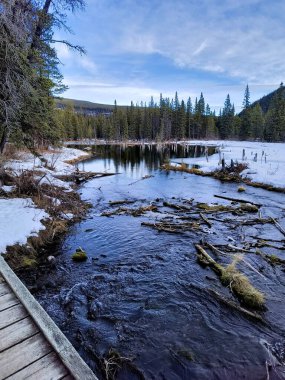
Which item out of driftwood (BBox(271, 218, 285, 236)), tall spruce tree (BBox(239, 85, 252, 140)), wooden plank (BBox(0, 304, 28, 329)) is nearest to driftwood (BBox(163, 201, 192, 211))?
driftwood (BBox(271, 218, 285, 236))

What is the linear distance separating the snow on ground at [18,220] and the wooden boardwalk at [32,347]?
15.9 feet

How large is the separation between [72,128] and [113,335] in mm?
87017

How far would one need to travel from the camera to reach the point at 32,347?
2715 millimetres

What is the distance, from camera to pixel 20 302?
3.45 metres

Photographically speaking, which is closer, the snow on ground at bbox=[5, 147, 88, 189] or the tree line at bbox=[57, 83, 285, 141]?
the snow on ground at bbox=[5, 147, 88, 189]

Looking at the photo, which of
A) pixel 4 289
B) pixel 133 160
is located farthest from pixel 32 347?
pixel 133 160

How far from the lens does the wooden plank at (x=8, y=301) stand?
3368 millimetres

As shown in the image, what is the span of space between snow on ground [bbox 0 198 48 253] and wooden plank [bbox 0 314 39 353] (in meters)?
5.08

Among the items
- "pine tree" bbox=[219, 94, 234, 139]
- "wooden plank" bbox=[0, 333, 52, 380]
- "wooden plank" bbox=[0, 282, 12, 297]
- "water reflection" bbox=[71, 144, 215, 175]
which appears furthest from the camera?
"pine tree" bbox=[219, 94, 234, 139]

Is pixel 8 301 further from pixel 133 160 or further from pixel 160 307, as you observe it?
pixel 133 160

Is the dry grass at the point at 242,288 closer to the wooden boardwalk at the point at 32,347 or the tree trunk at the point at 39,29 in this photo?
the wooden boardwalk at the point at 32,347

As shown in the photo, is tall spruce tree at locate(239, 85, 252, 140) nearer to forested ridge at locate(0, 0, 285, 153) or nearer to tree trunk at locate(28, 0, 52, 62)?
forested ridge at locate(0, 0, 285, 153)

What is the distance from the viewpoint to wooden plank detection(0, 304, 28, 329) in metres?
3.08

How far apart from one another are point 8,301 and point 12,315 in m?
0.33
